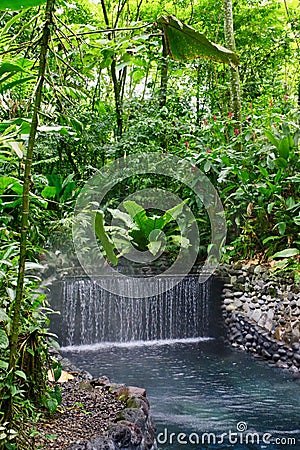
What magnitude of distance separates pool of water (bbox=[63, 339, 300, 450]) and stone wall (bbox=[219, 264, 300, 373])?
158 millimetres

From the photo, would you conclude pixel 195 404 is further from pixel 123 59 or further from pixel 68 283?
pixel 123 59

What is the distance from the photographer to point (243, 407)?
3457 mm

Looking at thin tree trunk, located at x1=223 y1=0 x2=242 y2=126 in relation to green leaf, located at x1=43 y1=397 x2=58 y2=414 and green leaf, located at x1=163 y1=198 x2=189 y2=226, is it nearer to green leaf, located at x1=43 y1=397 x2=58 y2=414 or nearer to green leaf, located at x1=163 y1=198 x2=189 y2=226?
green leaf, located at x1=163 y1=198 x2=189 y2=226

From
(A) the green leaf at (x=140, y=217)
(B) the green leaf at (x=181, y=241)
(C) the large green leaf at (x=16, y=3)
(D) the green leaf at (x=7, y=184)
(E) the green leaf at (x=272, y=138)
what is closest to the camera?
(C) the large green leaf at (x=16, y=3)

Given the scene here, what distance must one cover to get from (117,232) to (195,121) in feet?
8.37

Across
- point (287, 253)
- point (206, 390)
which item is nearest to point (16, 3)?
point (206, 390)

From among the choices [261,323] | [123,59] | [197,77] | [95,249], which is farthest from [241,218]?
[123,59]

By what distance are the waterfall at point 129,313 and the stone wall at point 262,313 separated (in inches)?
14.6

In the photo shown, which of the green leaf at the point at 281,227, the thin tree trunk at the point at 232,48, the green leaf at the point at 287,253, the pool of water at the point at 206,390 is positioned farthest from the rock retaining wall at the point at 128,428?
the thin tree trunk at the point at 232,48

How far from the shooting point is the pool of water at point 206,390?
297cm

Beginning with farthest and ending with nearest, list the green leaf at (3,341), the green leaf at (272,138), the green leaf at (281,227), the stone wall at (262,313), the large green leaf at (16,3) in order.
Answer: the green leaf at (272,138) < the green leaf at (281,227) < the stone wall at (262,313) < the green leaf at (3,341) < the large green leaf at (16,3)

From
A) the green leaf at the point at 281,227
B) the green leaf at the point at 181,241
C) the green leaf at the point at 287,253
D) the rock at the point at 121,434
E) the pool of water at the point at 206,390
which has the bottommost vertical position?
the pool of water at the point at 206,390

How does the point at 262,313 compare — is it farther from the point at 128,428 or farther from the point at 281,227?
the point at 128,428

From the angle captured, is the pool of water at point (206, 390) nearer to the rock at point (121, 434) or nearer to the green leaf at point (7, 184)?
the rock at point (121, 434)
